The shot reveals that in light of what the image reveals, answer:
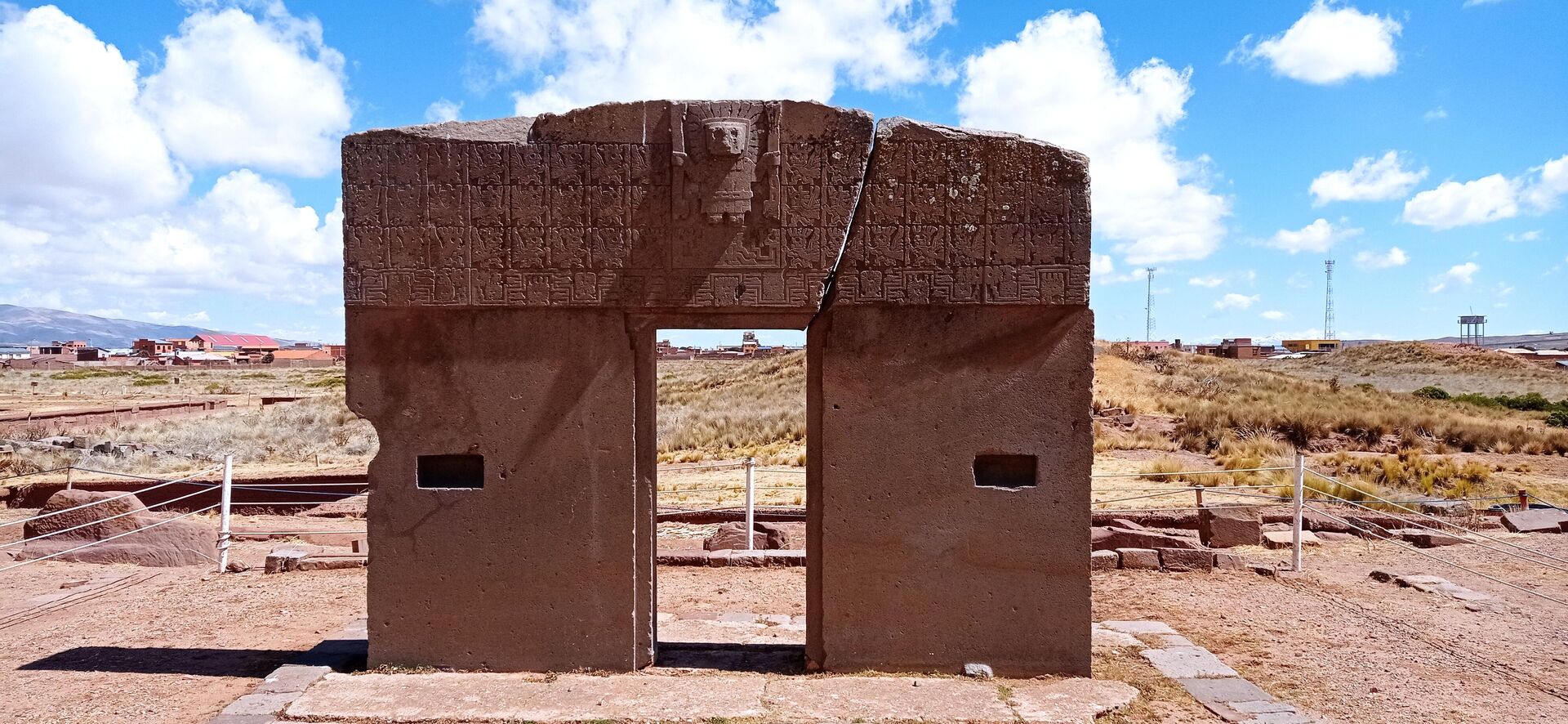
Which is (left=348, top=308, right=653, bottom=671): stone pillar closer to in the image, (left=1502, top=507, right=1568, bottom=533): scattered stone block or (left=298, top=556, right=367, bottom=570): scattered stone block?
(left=298, top=556, right=367, bottom=570): scattered stone block

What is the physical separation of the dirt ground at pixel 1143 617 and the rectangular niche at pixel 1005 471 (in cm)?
128

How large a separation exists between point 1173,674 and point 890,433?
2.22 meters

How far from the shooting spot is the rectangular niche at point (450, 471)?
5340 millimetres

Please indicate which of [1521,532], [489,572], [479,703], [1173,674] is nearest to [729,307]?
[489,572]

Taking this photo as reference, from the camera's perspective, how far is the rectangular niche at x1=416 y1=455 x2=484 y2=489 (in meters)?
5.34

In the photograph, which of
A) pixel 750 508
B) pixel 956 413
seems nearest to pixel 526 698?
pixel 956 413

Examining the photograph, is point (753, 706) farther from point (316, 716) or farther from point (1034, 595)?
point (316, 716)

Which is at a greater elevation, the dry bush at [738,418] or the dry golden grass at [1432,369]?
the dry golden grass at [1432,369]

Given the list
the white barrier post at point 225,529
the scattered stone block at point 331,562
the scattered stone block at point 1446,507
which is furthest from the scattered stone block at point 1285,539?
the white barrier post at point 225,529

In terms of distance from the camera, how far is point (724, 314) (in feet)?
17.4

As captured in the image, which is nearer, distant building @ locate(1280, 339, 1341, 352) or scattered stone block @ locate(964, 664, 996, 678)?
scattered stone block @ locate(964, 664, 996, 678)

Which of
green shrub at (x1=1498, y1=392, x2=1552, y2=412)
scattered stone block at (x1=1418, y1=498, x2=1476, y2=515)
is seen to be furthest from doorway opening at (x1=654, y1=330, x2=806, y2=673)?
green shrub at (x1=1498, y1=392, x2=1552, y2=412)

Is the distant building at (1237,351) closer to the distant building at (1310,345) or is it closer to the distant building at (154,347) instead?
the distant building at (1310,345)

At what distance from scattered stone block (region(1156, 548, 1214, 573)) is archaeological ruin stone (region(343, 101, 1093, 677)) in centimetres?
437
